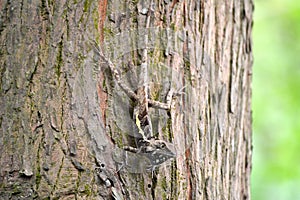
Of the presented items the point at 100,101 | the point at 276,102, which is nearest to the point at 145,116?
the point at 100,101

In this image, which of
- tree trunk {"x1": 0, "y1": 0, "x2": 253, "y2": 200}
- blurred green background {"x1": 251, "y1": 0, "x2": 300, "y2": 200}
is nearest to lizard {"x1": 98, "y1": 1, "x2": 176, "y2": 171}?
tree trunk {"x1": 0, "y1": 0, "x2": 253, "y2": 200}

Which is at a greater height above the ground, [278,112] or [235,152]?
[278,112]

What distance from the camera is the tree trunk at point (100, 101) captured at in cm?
109

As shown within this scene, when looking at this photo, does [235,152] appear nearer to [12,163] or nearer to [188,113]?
[188,113]

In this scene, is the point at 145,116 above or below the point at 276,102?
below

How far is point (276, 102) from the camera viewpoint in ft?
10.9

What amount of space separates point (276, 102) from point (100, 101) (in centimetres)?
236

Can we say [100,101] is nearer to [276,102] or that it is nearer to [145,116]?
[145,116]

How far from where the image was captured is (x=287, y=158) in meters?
2.99

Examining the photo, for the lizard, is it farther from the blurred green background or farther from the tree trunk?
the blurred green background

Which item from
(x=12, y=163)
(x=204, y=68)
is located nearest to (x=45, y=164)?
(x=12, y=163)

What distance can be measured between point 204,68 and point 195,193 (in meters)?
0.31

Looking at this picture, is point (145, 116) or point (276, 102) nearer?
point (145, 116)

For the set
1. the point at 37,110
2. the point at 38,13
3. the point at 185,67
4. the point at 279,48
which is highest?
the point at 279,48
